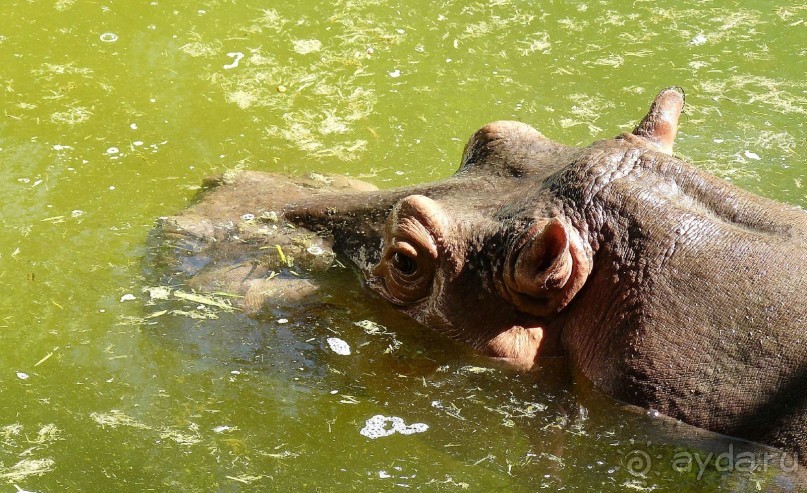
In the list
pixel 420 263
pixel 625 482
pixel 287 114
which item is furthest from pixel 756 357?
pixel 287 114

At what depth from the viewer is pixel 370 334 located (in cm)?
479

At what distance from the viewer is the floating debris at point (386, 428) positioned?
4.48 meters

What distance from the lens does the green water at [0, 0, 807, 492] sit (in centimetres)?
436

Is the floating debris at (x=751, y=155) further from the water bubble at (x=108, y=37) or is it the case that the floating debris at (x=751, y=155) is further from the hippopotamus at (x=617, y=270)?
the water bubble at (x=108, y=37)

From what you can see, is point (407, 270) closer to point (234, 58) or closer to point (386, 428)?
point (386, 428)

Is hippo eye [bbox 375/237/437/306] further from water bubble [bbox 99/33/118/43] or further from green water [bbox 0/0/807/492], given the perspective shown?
water bubble [bbox 99/33/118/43]

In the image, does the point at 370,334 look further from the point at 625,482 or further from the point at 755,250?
the point at 755,250

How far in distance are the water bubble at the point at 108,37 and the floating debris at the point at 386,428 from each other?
16.0ft

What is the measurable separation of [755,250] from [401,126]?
383 cm

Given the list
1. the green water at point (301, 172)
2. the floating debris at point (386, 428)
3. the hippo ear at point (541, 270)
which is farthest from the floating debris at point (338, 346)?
the hippo ear at point (541, 270)

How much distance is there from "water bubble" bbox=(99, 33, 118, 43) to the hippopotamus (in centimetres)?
404

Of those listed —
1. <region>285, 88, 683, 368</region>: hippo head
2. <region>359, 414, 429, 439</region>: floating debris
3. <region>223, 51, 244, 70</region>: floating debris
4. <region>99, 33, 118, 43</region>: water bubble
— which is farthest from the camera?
<region>99, 33, 118, 43</region>: water bubble

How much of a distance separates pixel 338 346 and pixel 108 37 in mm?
4492

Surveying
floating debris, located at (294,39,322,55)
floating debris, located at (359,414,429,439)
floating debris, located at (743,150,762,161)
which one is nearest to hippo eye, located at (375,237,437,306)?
floating debris, located at (359,414,429,439)
